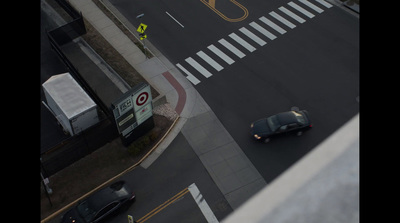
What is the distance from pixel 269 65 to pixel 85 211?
671 inches

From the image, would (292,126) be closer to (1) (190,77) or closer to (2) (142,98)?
(1) (190,77)

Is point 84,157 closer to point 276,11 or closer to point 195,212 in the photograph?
point 195,212

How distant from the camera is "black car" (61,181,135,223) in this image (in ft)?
77.4

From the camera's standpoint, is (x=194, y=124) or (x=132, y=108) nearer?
(x=132, y=108)

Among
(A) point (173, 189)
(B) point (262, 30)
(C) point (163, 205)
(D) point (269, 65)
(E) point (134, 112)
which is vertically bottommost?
(C) point (163, 205)

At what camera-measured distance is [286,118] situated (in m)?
27.5

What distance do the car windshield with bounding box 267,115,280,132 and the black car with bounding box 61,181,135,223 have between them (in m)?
9.67

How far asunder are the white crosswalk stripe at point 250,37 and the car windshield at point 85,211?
1203 centimetres

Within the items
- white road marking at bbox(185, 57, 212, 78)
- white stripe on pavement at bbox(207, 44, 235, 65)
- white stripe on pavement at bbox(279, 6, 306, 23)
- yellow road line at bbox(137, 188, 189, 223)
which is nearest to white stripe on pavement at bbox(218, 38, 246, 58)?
white stripe on pavement at bbox(207, 44, 235, 65)

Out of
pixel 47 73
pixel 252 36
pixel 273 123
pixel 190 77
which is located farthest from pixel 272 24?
pixel 47 73

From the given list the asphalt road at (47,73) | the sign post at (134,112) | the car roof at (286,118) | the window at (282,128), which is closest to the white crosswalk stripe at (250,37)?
the sign post at (134,112)

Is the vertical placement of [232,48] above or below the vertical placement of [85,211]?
above

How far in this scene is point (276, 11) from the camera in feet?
120

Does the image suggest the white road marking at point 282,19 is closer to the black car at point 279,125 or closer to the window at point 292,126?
the black car at point 279,125
